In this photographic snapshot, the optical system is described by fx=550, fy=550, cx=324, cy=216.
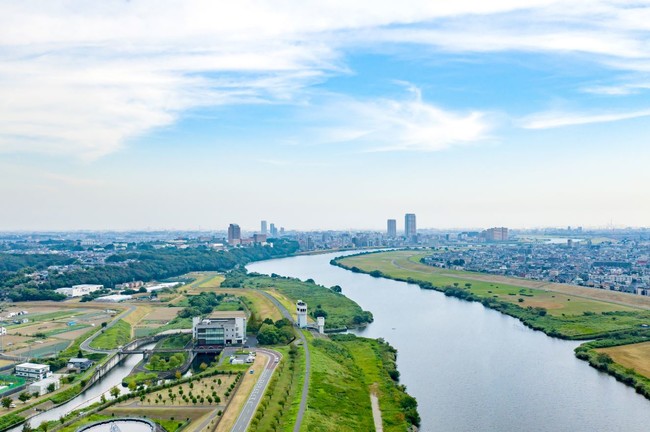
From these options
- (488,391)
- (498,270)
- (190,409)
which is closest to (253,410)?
(190,409)

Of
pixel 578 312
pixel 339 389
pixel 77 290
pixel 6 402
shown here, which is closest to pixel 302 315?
pixel 339 389

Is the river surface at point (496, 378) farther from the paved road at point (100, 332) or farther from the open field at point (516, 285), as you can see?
the paved road at point (100, 332)

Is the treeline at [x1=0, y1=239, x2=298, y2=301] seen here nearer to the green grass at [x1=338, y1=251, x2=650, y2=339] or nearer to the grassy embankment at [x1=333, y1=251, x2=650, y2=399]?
the grassy embankment at [x1=333, y1=251, x2=650, y2=399]

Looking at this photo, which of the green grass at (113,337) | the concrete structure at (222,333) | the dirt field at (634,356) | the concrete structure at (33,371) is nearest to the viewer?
the concrete structure at (33,371)

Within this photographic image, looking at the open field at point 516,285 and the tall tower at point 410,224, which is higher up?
the tall tower at point 410,224

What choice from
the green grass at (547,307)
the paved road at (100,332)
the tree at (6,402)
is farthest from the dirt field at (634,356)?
the tree at (6,402)

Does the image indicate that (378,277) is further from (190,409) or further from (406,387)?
(190,409)

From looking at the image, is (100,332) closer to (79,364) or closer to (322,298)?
(79,364)
